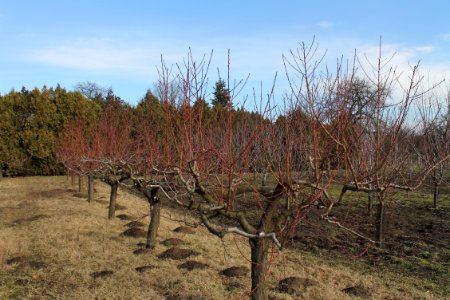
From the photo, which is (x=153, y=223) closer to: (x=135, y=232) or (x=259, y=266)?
(x=135, y=232)

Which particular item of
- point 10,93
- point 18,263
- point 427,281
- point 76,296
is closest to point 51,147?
point 10,93

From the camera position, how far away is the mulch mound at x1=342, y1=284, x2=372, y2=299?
225 inches

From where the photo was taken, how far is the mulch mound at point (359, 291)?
5.73 m

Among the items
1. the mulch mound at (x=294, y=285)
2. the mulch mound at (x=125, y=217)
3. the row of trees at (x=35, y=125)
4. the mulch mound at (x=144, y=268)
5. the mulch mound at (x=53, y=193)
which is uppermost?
the row of trees at (x=35, y=125)

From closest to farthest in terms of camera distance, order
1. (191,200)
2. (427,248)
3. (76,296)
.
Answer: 1. (191,200)
2. (76,296)
3. (427,248)

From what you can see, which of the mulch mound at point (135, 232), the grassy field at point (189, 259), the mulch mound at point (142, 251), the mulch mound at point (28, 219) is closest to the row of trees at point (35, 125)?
the mulch mound at point (28, 219)

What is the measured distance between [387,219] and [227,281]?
739 centimetres

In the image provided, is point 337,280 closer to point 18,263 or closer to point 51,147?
point 18,263

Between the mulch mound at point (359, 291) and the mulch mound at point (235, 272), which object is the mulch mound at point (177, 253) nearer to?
the mulch mound at point (235, 272)

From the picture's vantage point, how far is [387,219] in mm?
11969

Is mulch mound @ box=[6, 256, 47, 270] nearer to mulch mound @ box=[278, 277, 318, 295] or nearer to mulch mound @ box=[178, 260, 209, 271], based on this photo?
mulch mound @ box=[178, 260, 209, 271]

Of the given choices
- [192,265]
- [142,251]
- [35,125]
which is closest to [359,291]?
[192,265]

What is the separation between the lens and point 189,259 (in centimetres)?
747

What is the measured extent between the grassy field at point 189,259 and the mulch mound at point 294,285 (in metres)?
0.08
